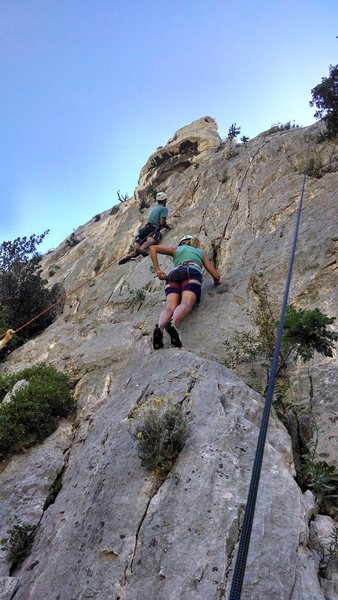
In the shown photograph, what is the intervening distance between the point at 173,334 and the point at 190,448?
2681mm

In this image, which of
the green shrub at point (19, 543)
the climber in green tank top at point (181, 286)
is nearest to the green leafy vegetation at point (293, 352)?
the climber in green tank top at point (181, 286)

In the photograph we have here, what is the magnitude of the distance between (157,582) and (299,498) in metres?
1.55

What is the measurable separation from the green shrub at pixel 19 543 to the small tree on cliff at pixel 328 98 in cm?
1297

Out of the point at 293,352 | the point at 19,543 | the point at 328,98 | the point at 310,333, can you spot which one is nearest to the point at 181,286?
the point at 293,352

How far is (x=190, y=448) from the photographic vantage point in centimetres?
494

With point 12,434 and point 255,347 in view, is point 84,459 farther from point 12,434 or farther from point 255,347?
point 255,347

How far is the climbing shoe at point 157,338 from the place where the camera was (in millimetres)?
7559

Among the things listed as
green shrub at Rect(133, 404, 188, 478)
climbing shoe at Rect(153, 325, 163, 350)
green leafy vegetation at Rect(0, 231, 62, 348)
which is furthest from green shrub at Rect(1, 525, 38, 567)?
green leafy vegetation at Rect(0, 231, 62, 348)

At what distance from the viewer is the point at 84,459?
19.8 ft

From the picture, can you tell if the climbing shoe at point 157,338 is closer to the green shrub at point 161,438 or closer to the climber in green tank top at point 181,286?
the climber in green tank top at point 181,286

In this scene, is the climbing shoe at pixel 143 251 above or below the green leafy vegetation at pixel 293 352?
above

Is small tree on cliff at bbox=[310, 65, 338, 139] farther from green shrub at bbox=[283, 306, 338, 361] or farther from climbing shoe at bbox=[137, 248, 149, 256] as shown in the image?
green shrub at bbox=[283, 306, 338, 361]

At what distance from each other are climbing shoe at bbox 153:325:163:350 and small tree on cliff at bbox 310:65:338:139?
9482 millimetres

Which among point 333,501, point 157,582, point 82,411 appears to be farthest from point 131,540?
point 82,411
